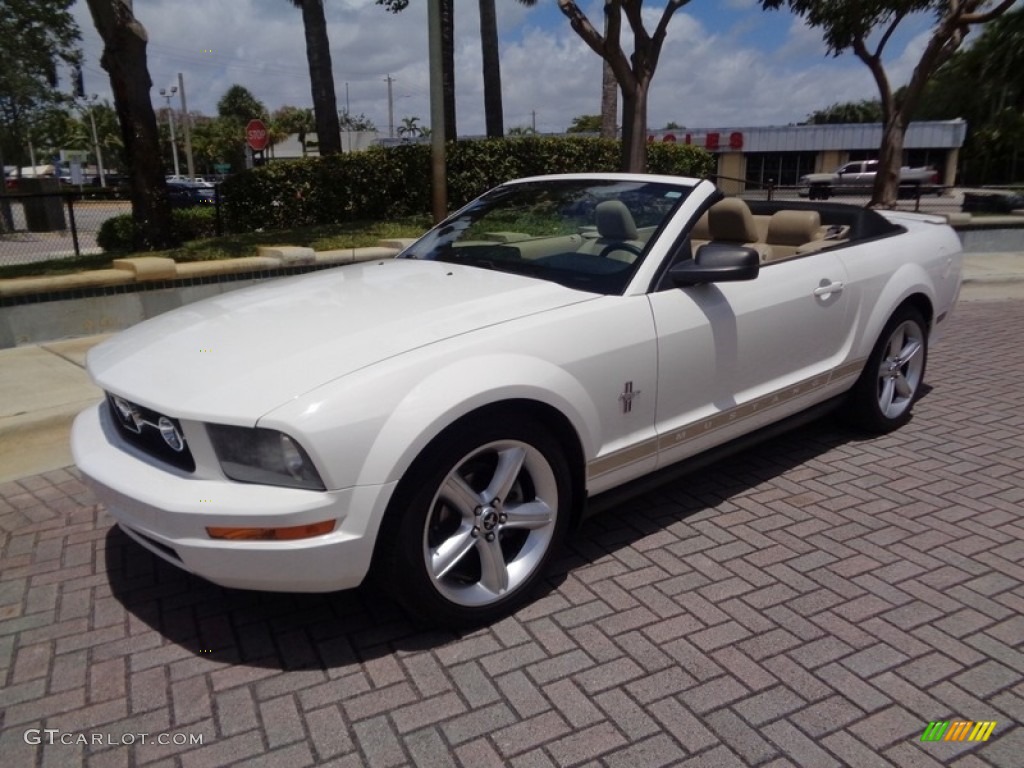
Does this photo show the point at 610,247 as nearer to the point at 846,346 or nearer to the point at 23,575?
the point at 846,346

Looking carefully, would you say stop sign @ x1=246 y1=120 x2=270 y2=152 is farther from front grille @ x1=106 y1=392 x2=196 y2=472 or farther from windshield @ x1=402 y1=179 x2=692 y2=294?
front grille @ x1=106 y1=392 x2=196 y2=472

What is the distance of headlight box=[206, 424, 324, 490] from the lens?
248cm

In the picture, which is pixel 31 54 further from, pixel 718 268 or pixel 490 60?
pixel 718 268

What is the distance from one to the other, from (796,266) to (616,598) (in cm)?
196

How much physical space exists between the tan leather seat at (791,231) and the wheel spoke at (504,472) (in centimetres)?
262

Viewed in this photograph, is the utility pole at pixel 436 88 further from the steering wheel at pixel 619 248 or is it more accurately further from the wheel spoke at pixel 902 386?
the steering wheel at pixel 619 248

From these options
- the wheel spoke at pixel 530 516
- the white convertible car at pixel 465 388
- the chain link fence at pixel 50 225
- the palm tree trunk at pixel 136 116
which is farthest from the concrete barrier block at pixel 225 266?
the wheel spoke at pixel 530 516

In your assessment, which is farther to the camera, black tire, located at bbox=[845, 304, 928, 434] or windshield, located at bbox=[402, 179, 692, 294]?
black tire, located at bbox=[845, 304, 928, 434]

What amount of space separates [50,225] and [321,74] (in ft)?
18.3

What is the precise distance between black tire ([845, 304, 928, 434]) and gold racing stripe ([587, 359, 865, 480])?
0.24m

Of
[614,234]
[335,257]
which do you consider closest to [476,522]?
[614,234]

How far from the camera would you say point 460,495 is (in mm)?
2820

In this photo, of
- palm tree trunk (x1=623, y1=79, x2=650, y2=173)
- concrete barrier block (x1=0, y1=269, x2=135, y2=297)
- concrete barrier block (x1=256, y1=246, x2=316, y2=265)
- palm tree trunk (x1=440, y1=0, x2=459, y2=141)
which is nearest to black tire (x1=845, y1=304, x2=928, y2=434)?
concrete barrier block (x1=256, y1=246, x2=316, y2=265)

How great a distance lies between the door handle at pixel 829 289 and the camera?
4090 millimetres
